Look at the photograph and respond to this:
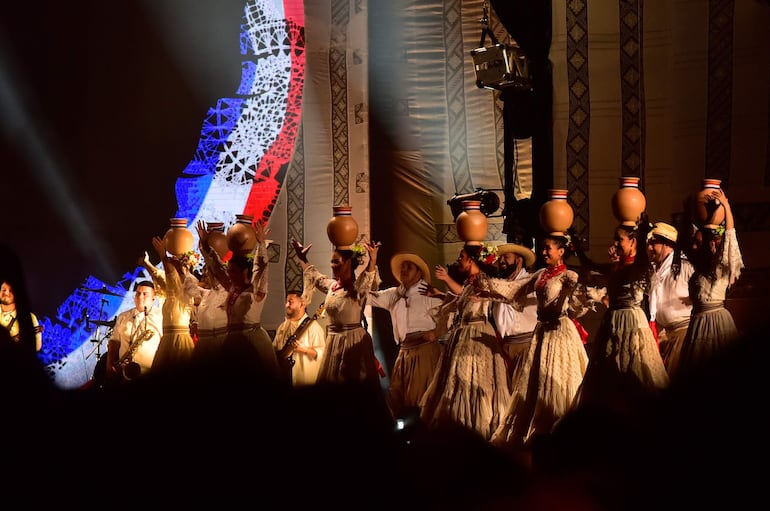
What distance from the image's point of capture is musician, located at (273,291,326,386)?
8133mm

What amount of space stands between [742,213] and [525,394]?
212cm

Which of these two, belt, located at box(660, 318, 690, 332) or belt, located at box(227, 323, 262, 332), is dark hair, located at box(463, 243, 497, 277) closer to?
belt, located at box(660, 318, 690, 332)

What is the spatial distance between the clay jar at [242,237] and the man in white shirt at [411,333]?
1120 mm

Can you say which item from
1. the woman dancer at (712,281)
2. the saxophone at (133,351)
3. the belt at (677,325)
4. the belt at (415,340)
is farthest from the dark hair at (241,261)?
the woman dancer at (712,281)

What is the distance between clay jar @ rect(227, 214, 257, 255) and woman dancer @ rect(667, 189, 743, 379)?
3.27 meters

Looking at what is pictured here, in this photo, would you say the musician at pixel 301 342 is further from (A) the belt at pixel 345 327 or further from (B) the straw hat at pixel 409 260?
(A) the belt at pixel 345 327

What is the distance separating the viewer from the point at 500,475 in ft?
4.68

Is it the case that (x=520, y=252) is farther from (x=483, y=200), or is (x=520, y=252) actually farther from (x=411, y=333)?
(x=483, y=200)

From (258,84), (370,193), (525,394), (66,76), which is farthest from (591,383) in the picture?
(66,76)

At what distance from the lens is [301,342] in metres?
8.18

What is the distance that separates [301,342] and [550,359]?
2.91 metres

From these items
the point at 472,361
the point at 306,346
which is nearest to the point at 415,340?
the point at 306,346

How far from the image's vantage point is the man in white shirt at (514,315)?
6844mm

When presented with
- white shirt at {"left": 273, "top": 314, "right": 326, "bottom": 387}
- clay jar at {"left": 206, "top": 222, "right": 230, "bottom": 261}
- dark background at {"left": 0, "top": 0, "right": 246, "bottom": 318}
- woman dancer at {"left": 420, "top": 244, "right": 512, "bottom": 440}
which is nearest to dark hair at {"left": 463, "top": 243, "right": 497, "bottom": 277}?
woman dancer at {"left": 420, "top": 244, "right": 512, "bottom": 440}
